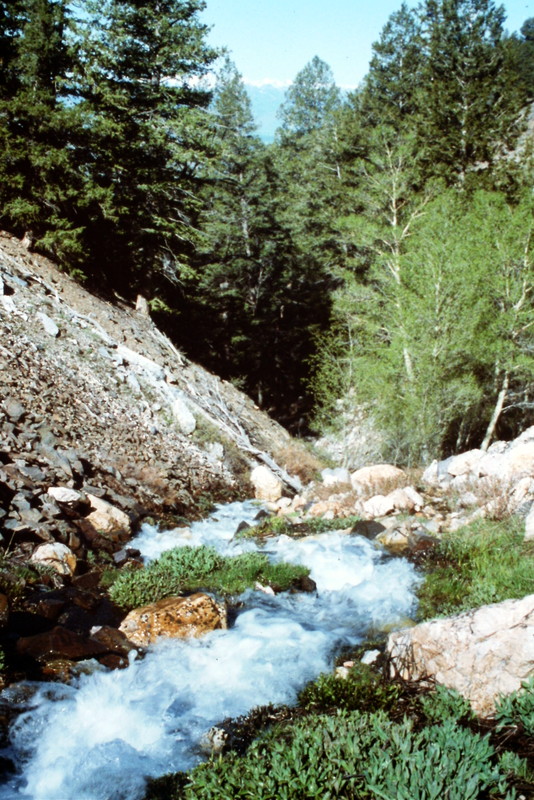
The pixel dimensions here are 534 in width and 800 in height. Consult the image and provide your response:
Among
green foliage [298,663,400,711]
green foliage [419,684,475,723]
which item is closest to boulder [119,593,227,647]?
green foliage [298,663,400,711]

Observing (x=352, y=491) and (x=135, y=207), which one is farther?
(x=135, y=207)

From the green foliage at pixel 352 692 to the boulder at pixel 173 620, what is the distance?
1.64 meters

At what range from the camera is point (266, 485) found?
14.6 meters

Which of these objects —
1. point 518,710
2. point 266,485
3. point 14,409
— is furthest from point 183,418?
point 518,710

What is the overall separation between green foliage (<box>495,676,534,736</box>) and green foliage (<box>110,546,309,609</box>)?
4.52 meters

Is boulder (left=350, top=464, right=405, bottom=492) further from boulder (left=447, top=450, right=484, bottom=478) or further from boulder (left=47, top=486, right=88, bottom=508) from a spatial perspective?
boulder (left=47, top=486, right=88, bottom=508)

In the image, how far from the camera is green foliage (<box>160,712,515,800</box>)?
301 cm

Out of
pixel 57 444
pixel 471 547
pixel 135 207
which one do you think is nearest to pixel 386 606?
pixel 471 547

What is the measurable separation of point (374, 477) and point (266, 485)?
315 centimetres

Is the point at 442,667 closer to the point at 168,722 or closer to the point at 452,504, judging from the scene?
the point at 168,722

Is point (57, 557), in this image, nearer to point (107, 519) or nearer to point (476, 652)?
point (107, 519)

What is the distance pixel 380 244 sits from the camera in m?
22.8

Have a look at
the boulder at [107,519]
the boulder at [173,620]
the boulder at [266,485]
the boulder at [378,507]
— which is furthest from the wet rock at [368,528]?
the boulder at [107,519]

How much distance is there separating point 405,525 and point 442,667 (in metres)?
5.66
